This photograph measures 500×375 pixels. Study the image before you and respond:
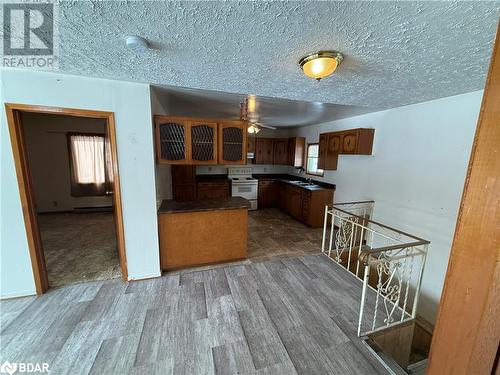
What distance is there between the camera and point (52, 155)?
192 inches

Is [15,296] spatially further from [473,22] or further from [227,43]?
[473,22]

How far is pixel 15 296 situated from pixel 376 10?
4.10m

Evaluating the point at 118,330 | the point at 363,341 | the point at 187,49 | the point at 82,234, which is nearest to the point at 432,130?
the point at 363,341

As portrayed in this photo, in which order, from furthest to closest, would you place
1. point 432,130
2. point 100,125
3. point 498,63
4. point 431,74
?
point 100,125 → point 432,130 → point 431,74 → point 498,63

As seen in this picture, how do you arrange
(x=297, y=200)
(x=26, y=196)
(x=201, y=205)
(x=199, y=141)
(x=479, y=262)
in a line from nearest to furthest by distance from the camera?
(x=479, y=262)
(x=26, y=196)
(x=199, y=141)
(x=201, y=205)
(x=297, y=200)

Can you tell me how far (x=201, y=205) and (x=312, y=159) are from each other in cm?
387

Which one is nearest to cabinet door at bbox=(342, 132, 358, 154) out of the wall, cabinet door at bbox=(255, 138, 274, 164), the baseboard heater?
cabinet door at bbox=(255, 138, 274, 164)

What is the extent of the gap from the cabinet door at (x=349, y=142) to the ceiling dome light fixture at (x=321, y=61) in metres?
2.50

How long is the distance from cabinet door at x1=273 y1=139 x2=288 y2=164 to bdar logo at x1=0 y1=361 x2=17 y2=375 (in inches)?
233

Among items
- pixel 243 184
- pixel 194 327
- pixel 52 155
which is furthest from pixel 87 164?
pixel 194 327

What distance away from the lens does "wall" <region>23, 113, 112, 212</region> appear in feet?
15.5

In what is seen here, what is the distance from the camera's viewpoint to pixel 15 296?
220 cm

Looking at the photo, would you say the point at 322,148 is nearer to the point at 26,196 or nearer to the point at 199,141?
the point at 199,141

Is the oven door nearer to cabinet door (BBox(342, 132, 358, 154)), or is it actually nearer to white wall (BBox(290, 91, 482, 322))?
cabinet door (BBox(342, 132, 358, 154))
